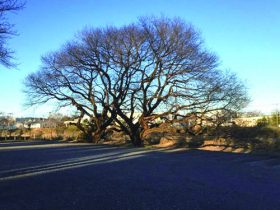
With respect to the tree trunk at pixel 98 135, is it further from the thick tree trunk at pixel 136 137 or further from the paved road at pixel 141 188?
the paved road at pixel 141 188

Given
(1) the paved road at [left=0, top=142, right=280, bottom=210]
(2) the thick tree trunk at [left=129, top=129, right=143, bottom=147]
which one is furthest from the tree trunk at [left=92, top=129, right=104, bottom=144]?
(1) the paved road at [left=0, top=142, right=280, bottom=210]

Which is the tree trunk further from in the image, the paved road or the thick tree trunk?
the paved road

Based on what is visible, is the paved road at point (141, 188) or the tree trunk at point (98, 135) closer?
the paved road at point (141, 188)

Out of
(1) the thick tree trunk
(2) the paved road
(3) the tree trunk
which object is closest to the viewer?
(2) the paved road

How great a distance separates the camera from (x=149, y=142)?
30516mm

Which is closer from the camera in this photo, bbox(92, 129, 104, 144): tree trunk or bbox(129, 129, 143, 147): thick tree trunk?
bbox(129, 129, 143, 147): thick tree trunk

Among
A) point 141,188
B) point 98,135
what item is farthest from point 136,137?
point 141,188

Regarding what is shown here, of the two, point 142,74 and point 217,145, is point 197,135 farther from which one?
point 142,74

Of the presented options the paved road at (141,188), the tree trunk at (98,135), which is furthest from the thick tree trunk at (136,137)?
the paved road at (141,188)

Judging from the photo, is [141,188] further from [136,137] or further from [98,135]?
[98,135]

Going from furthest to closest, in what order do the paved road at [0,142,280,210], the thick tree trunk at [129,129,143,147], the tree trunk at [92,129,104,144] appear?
the tree trunk at [92,129,104,144], the thick tree trunk at [129,129,143,147], the paved road at [0,142,280,210]

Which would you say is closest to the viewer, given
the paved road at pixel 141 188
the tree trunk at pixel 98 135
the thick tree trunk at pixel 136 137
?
the paved road at pixel 141 188

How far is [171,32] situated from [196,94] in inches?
202

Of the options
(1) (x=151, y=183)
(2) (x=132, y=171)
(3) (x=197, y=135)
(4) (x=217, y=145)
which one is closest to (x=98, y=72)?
(3) (x=197, y=135)
